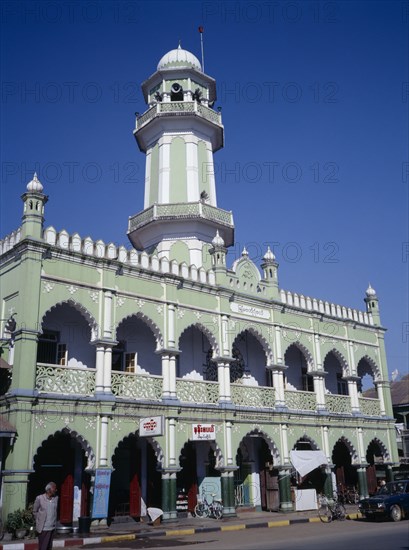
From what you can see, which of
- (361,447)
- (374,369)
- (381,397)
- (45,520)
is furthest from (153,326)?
(381,397)

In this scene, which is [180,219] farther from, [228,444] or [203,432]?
[228,444]

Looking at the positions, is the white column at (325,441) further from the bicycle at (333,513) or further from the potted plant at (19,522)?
the potted plant at (19,522)

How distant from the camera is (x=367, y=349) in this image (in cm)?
2927

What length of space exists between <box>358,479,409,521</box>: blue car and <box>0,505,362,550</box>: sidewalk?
5.23ft

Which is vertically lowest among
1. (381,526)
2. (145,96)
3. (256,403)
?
(381,526)

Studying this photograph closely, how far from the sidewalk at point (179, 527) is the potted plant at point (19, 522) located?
0.34m

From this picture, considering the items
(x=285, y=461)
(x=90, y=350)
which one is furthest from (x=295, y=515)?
(x=90, y=350)

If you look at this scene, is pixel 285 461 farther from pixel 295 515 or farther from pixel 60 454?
pixel 60 454

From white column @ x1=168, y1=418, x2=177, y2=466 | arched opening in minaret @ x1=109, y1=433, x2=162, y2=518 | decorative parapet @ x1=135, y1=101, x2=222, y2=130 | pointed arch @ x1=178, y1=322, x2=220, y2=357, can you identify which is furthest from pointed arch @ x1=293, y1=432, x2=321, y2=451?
decorative parapet @ x1=135, y1=101, x2=222, y2=130

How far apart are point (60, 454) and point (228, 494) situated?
6.14 m

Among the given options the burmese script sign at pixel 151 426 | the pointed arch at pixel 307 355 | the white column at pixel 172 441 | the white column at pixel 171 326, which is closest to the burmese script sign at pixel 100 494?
the burmese script sign at pixel 151 426

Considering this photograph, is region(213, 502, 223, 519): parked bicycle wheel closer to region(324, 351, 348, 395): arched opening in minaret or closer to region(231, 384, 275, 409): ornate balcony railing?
region(231, 384, 275, 409): ornate balcony railing

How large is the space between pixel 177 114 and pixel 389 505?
724 inches

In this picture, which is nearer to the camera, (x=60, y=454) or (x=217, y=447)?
(x=60, y=454)
